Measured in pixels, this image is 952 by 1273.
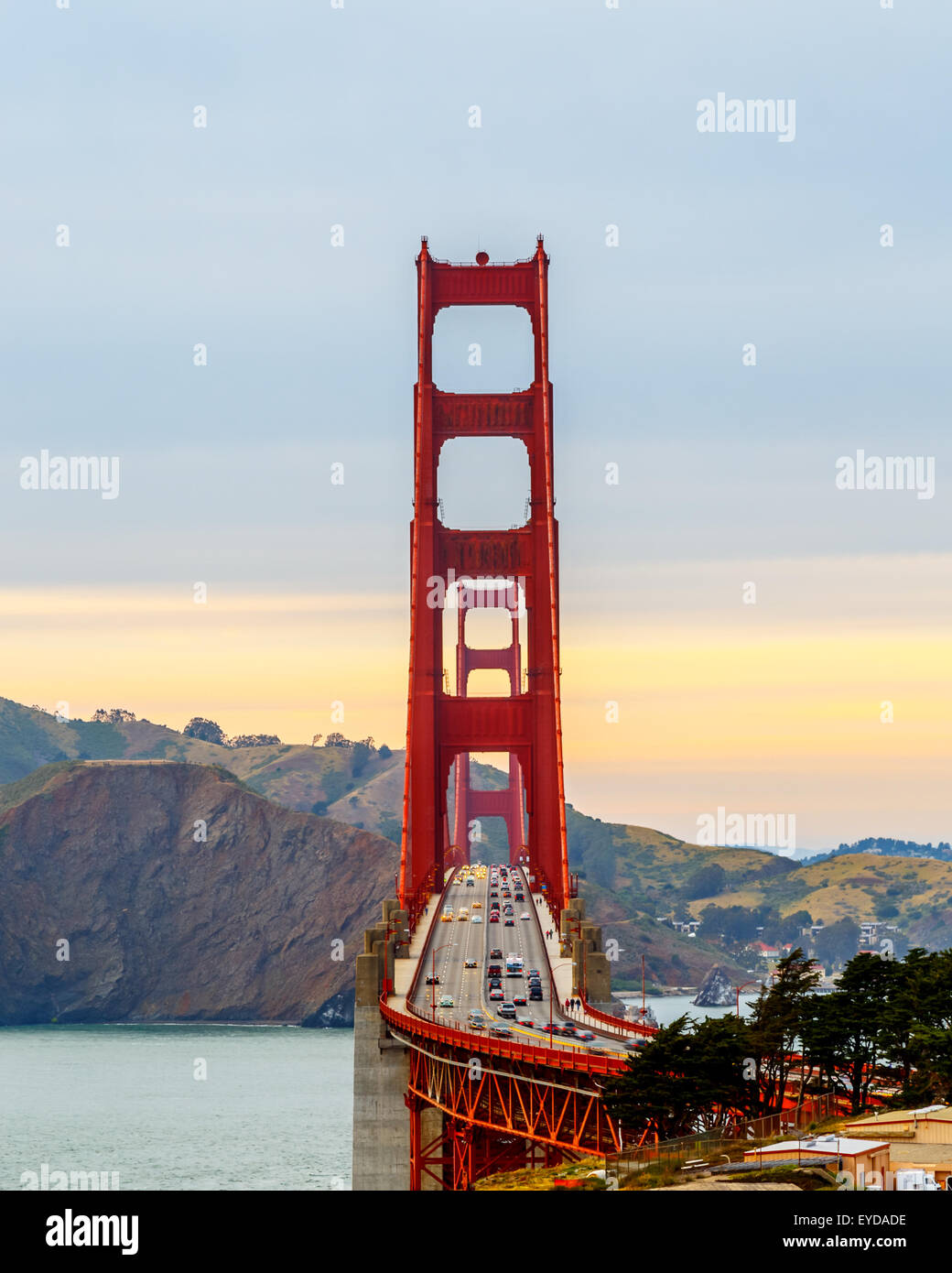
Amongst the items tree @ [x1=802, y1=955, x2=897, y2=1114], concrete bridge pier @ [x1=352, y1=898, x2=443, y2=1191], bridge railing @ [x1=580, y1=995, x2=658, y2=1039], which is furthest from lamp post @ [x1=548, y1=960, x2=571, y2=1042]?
tree @ [x1=802, y1=955, x2=897, y2=1114]

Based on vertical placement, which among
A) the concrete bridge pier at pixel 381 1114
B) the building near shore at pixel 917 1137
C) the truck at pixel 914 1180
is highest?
the truck at pixel 914 1180

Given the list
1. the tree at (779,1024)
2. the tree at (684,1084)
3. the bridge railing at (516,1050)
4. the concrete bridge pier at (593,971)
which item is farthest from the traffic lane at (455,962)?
the tree at (684,1084)

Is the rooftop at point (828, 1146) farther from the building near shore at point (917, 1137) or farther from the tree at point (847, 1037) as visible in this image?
the tree at point (847, 1037)

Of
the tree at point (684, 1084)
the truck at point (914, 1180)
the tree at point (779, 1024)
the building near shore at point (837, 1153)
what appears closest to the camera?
the truck at point (914, 1180)

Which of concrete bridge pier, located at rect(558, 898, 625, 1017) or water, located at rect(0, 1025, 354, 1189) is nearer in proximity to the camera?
concrete bridge pier, located at rect(558, 898, 625, 1017)

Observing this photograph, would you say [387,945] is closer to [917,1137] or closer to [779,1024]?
[779,1024]

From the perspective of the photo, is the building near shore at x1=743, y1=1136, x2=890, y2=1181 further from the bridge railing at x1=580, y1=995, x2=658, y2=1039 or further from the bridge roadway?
→ the bridge railing at x1=580, y1=995, x2=658, y2=1039
